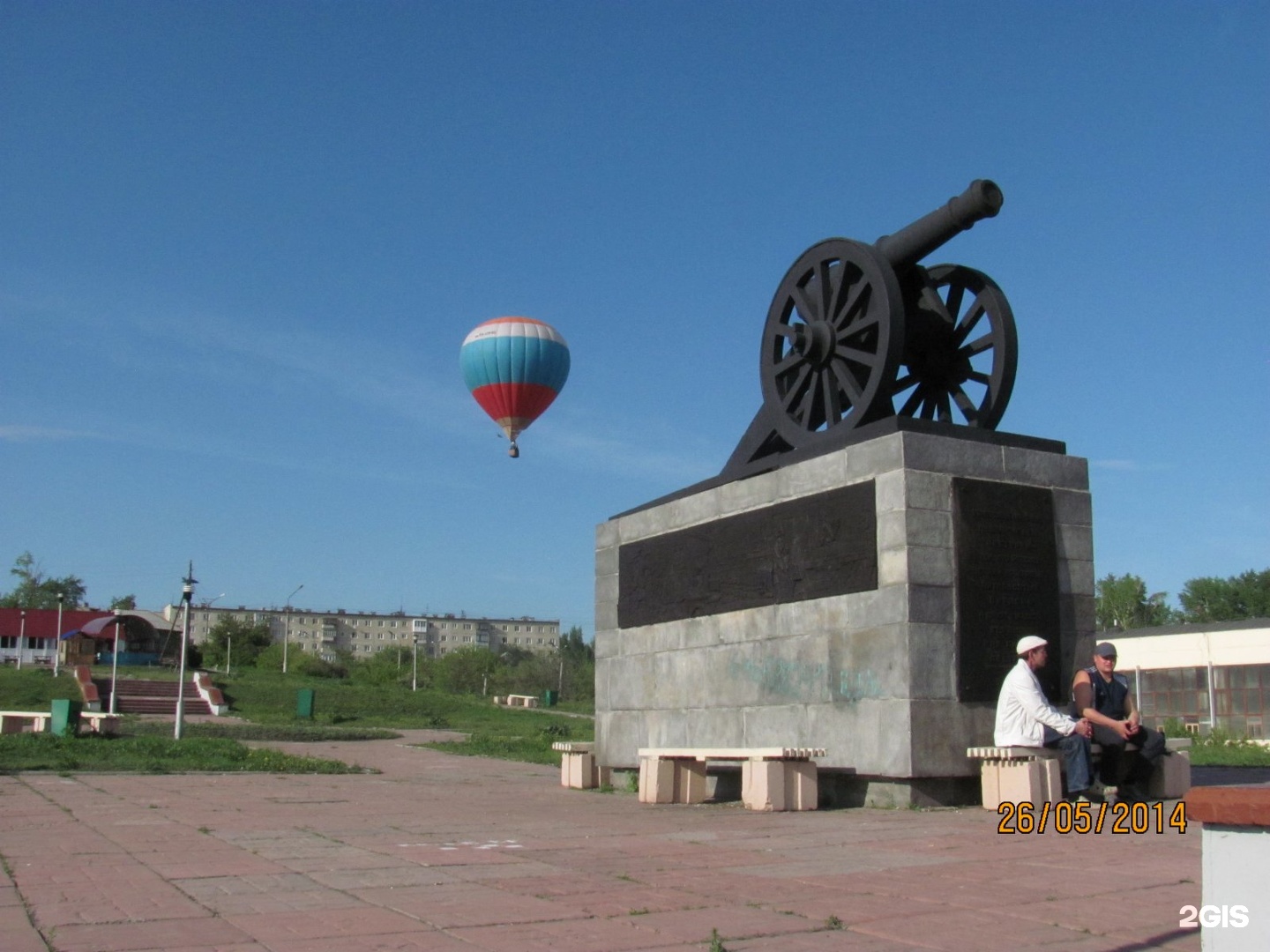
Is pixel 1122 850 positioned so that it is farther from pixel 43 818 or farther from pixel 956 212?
pixel 43 818

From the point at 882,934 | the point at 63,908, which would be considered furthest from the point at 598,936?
the point at 63,908

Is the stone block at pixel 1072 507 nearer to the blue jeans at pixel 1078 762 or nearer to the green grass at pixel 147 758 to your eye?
the blue jeans at pixel 1078 762

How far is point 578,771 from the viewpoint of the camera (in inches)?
525

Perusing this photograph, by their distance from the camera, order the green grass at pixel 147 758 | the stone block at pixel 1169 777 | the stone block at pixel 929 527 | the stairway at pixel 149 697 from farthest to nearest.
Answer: the stairway at pixel 149 697, the green grass at pixel 147 758, the stone block at pixel 929 527, the stone block at pixel 1169 777

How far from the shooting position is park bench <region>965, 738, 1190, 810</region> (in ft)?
29.2

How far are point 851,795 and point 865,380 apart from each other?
406cm

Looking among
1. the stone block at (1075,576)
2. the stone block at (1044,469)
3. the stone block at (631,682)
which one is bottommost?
the stone block at (631,682)

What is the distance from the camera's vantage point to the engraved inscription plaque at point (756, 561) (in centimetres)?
1070

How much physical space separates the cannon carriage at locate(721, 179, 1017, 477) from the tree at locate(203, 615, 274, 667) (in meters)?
75.3

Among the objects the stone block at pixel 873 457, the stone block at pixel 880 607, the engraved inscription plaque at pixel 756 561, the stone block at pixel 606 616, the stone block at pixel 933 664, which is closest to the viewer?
the stone block at pixel 933 664

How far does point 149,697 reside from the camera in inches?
1804

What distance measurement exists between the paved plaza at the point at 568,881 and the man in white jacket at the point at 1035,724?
0.66 metres

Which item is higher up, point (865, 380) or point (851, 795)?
point (865, 380)
